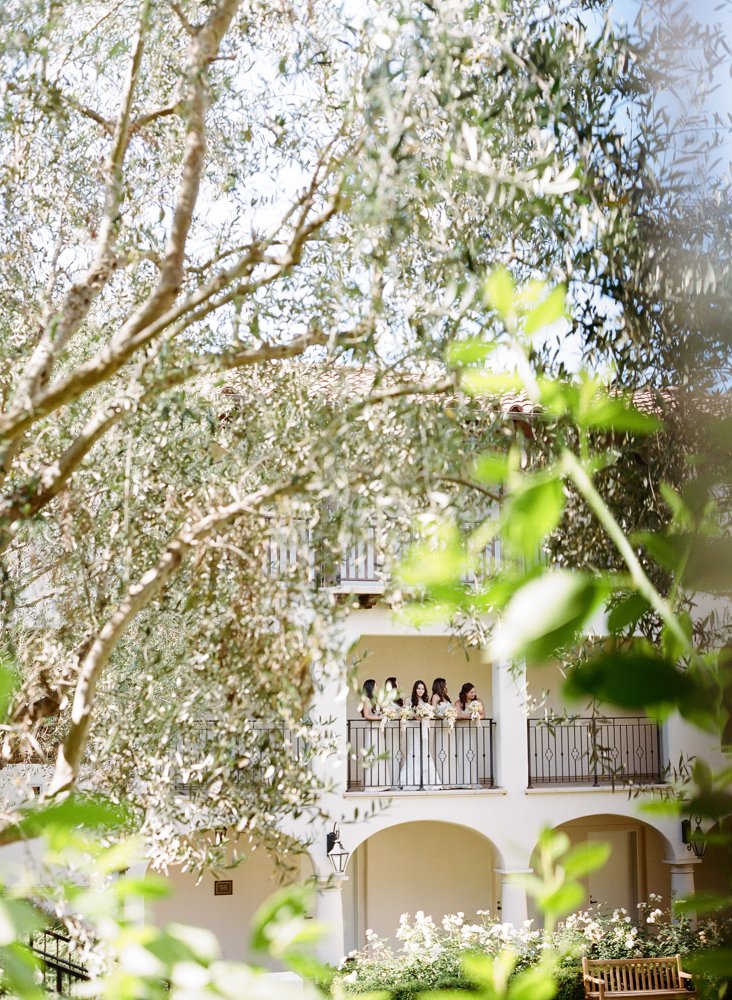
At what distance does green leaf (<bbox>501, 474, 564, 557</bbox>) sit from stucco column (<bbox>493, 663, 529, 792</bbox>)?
41.9 ft

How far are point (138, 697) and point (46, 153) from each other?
2.46 m

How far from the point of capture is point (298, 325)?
3.92m

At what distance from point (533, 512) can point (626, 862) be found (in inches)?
628

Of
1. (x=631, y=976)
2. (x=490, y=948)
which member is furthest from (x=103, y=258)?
(x=631, y=976)

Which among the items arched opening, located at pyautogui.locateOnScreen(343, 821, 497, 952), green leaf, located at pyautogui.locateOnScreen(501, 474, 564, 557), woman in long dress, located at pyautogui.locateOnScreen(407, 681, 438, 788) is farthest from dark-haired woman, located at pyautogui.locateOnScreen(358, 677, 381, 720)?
green leaf, located at pyautogui.locateOnScreen(501, 474, 564, 557)

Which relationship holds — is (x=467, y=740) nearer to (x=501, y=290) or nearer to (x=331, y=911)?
(x=331, y=911)

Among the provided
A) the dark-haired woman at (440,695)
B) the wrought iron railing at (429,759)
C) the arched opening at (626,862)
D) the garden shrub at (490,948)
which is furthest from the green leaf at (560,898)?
the arched opening at (626,862)

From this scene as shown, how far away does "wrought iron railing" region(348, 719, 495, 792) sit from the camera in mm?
12742

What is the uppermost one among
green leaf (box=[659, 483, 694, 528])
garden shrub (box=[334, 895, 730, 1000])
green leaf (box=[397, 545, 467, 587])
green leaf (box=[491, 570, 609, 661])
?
green leaf (box=[659, 483, 694, 528])

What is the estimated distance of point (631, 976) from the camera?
10047 millimetres

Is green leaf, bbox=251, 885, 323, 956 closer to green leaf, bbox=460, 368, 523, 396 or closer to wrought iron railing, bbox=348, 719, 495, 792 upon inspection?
green leaf, bbox=460, 368, 523, 396

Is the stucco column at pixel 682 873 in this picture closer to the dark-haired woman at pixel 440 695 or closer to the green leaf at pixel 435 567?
the dark-haired woman at pixel 440 695

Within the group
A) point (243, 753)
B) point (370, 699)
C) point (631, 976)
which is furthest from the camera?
point (370, 699)

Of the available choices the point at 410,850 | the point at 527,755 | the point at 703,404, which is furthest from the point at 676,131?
the point at 410,850
